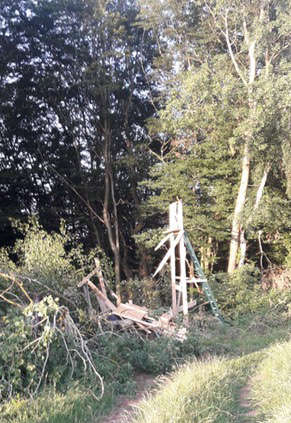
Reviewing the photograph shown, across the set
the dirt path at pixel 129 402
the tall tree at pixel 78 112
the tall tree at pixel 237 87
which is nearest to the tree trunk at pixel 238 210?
the tall tree at pixel 237 87

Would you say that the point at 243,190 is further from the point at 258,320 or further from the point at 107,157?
the point at 107,157

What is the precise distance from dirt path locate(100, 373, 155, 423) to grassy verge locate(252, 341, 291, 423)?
115 cm

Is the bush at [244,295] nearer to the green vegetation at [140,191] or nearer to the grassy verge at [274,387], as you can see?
the green vegetation at [140,191]

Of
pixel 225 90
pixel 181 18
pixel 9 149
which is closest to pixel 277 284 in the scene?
pixel 225 90

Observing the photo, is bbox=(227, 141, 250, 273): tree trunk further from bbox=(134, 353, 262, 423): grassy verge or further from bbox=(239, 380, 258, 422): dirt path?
bbox=(239, 380, 258, 422): dirt path

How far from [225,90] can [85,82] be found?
588 centimetres

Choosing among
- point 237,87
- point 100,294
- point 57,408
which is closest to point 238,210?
point 237,87

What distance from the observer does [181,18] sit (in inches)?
448

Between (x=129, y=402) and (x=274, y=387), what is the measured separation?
147 cm

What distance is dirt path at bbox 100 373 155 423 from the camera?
3451 mm

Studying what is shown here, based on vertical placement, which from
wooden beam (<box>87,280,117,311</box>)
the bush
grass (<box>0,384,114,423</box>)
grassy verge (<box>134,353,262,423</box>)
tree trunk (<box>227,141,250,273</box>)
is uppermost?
tree trunk (<box>227,141,250,273</box>)

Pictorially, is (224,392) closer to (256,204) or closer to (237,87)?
(256,204)

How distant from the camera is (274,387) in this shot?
352cm

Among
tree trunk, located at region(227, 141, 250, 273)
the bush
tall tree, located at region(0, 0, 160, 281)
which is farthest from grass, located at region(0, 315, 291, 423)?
tall tree, located at region(0, 0, 160, 281)
